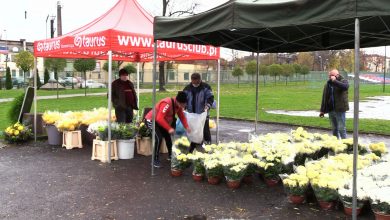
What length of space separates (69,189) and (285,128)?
8.41 metres

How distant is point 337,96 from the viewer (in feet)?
29.0

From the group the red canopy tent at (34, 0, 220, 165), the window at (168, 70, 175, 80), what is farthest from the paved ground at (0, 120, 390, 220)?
the window at (168, 70, 175, 80)

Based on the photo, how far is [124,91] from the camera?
9430 mm

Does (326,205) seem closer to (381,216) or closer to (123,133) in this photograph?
(381,216)

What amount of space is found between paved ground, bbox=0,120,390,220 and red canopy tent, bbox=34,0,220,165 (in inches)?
43.9

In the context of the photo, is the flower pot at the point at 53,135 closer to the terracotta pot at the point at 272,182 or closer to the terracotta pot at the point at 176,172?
the terracotta pot at the point at 176,172

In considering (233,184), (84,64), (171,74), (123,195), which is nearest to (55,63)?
(84,64)

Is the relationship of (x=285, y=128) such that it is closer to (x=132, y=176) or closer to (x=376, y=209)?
(x=132, y=176)

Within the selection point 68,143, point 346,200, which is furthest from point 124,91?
point 346,200

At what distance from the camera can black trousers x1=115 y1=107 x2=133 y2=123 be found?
9.50 m

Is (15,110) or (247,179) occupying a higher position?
(15,110)

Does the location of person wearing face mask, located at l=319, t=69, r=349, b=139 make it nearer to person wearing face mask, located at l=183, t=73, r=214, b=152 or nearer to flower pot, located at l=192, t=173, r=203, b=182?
person wearing face mask, located at l=183, t=73, r=214, b=152

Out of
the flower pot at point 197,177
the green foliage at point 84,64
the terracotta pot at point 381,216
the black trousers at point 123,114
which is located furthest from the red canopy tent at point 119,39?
the green foliage at point 84,64

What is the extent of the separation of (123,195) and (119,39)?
3.32 meters
